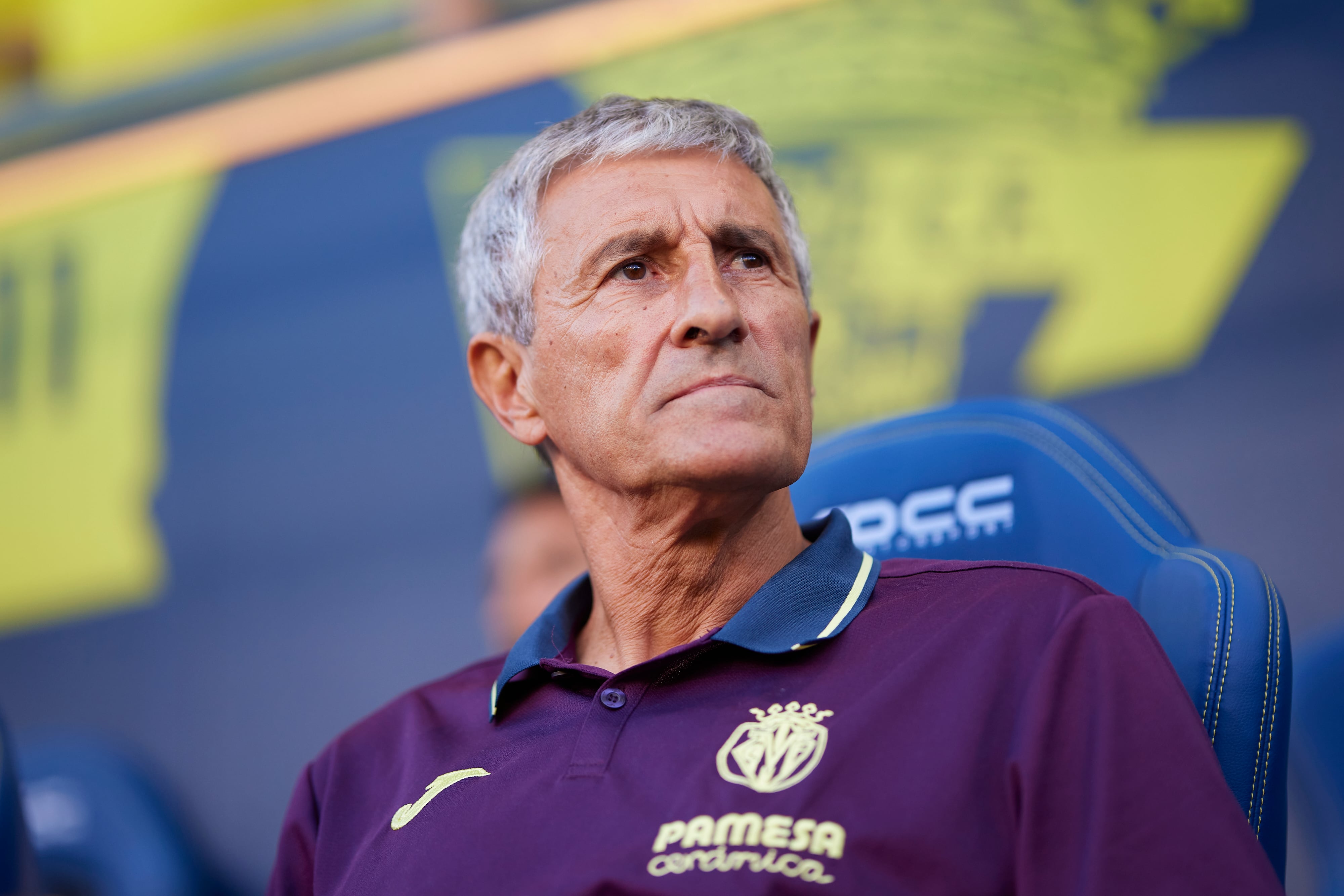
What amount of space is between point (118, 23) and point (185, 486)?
1.30 meters

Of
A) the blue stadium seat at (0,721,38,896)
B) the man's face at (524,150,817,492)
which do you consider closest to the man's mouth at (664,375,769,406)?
the man's face at (524,150,817,492)

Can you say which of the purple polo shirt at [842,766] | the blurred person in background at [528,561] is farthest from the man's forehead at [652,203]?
the blurred person in background at [528,561]

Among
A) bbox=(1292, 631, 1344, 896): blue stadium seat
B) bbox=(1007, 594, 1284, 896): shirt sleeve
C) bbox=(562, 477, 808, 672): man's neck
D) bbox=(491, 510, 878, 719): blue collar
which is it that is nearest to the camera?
bbox=(1007, 594, 1284, 896): shirt sleeve

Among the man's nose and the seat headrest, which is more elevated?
the man's nose

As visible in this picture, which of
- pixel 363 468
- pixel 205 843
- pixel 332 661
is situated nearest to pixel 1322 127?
pixel 363 468

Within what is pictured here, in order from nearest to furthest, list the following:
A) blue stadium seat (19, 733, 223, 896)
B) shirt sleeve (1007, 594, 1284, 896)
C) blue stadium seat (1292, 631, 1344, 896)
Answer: shirt sleeve (1007, 594, 1284, 896) < blue stadium seat (1292, 631, 1344, 896) < blue stadium seat (19, 733, 223, 896)

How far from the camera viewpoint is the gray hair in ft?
3.86

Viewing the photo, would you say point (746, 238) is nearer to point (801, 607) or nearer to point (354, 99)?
point (801, 607)

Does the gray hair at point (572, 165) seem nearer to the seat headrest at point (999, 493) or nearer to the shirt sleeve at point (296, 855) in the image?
the seat headrest at point (999, 493)

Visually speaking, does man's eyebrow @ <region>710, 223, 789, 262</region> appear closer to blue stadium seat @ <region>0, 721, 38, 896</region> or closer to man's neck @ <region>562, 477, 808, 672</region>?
man's neck @ <region>562, 477, 808, 672</region>

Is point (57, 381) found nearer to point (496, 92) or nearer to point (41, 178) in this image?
point (41, 178)

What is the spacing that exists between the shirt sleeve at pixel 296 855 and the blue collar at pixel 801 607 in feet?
0.73

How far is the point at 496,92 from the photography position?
2.73 meters

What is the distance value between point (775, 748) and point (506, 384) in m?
0.58
